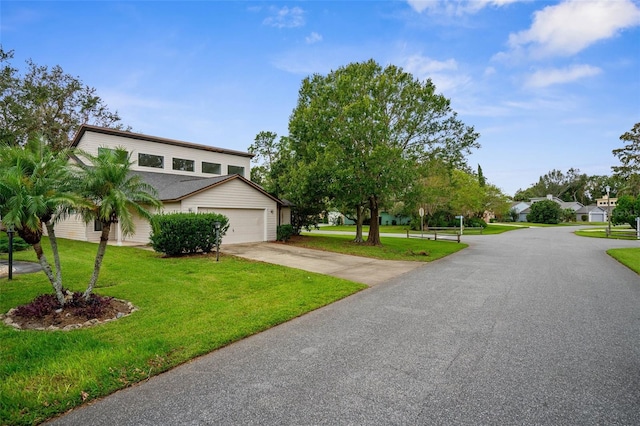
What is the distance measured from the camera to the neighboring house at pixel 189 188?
16.0 metres

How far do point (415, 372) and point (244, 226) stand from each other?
14949 mm

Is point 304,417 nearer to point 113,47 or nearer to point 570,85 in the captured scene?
point 113,47

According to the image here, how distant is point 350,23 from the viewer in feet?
42.8

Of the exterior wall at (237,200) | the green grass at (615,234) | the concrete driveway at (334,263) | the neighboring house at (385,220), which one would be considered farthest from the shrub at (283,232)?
the neighboring house at (385,220)

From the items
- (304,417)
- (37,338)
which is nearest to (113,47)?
(37,338)

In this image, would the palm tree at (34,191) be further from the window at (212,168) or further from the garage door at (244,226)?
the window at (212,168)

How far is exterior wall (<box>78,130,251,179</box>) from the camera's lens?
18.5 meters

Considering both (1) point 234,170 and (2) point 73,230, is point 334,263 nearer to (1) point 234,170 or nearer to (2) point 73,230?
(1) point 234,170

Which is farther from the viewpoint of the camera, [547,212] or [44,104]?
[547,212]

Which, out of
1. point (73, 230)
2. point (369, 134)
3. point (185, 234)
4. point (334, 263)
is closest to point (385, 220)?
point (369, 134)

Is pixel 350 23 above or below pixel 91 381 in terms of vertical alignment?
above

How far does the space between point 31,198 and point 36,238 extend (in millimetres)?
807

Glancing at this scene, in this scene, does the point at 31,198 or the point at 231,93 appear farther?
the point at 231,93

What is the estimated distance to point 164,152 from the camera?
20.8 meters
